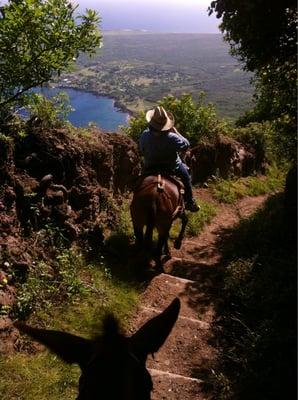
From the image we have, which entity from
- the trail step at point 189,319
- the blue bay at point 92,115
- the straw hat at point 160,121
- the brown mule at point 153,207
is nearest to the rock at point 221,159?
the blue bay at point 92,115

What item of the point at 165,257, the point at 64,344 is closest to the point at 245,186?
the point at 165,257

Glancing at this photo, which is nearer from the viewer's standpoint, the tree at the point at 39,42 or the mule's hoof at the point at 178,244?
the tree at the point at 39,42

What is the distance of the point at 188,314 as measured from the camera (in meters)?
8.32

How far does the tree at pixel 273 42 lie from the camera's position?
9094 mm

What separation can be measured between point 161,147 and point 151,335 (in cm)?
719

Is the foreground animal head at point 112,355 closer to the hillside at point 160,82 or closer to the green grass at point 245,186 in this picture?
the green grass at point 245,186

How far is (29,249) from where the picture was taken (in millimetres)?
7574

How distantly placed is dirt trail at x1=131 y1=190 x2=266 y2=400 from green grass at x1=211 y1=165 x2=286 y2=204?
3.06 metres

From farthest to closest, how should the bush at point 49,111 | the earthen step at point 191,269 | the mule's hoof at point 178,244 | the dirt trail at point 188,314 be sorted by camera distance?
1. the mule's hoof at point 178,244
2. the earthen step at point 191,269
3. the bush at point 49,111
4. the dirt trail at point 188,314

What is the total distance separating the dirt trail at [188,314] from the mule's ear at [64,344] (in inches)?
148

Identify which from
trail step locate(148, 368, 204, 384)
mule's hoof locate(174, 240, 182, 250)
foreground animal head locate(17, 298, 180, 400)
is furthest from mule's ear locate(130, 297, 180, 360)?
mule's hoof locate(174, 240, 182, 250)

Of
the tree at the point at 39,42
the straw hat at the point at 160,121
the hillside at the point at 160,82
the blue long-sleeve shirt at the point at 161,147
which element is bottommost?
the hillside at the point at 160,82

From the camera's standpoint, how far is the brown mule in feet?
28.5

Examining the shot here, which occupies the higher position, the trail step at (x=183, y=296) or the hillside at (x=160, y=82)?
the trail step at (x=183, y=296)
